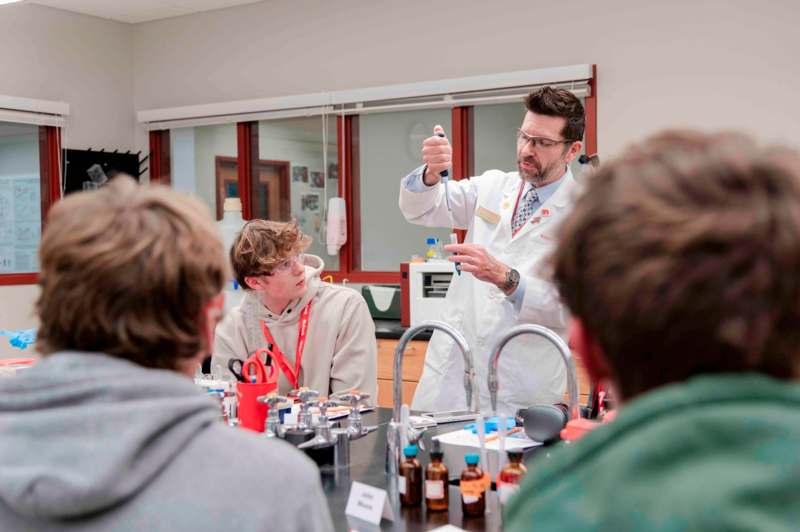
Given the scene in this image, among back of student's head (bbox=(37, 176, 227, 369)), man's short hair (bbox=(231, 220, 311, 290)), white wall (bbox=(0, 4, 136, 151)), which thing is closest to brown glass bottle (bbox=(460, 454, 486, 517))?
back of student's head (bbox=(37, 176, 227, 369))

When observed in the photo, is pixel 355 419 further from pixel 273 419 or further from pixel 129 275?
pixel 129 275

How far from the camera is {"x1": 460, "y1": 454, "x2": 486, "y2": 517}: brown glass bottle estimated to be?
1.61 metres

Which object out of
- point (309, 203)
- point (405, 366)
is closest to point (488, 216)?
point (405, 366)

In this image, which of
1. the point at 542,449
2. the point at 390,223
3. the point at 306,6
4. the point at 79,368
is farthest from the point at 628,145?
the point at 306,6

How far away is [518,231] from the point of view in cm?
287

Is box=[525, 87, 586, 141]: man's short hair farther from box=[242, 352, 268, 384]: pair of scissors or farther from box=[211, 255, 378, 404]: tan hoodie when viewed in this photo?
box=[242, 352, 268, 384]: pair of scissors

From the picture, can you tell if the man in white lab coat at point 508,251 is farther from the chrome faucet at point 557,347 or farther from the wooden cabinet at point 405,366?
the wooden cabinet at point 405,366

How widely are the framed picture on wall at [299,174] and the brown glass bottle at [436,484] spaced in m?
4.02

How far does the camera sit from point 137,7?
5.55 meters

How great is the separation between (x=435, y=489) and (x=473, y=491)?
86 mm

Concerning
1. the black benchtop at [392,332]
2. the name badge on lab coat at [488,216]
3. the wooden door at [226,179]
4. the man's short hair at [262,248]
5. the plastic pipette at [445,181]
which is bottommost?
the black benchtop at [392,332]

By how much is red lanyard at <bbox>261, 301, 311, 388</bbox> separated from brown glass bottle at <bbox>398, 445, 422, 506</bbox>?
104 centimetres

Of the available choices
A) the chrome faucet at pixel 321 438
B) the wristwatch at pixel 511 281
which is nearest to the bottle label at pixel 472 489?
the chrome faucet at pixel 321 438

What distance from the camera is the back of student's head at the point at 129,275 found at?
0.98 m
